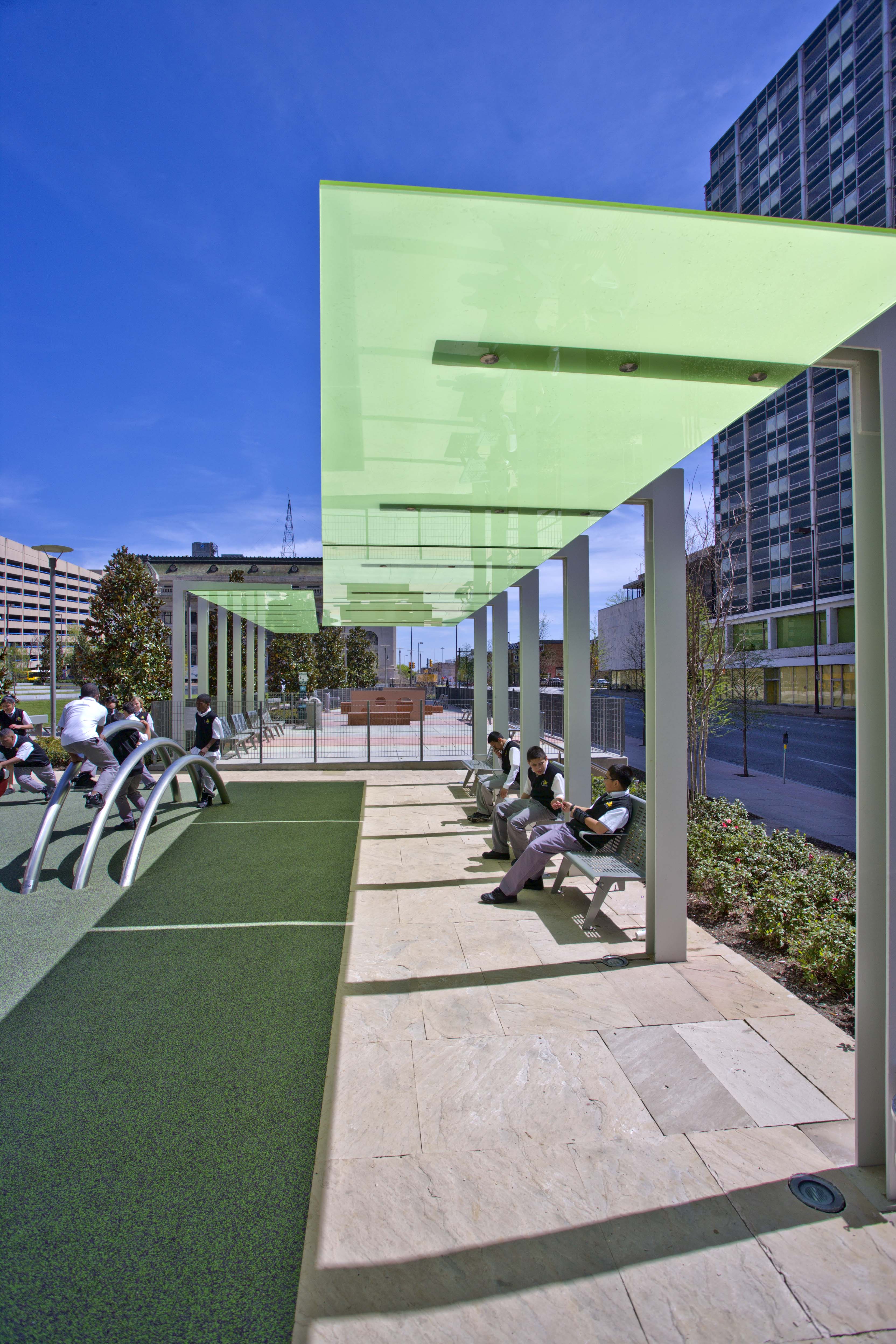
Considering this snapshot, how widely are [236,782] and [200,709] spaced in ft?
8.20

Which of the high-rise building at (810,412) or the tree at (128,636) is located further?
the high-rise building at (810,412)

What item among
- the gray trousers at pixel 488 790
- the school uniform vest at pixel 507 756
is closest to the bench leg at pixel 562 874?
the gray trousers at pixel 488 790

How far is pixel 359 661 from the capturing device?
43094 millimetres

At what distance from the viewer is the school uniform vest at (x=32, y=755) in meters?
10.2

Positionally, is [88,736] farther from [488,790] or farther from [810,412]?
[810,412]

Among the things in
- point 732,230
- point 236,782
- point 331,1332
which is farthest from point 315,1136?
point 236,782

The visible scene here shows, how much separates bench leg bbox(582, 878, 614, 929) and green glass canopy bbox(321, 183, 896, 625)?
3107 millimetres

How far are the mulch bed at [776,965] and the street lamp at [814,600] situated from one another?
110 ft

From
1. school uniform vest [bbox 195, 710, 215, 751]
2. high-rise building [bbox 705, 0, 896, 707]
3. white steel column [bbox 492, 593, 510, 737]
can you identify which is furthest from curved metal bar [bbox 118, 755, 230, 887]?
high-rise building [bbox 705, 0, 896, 707]

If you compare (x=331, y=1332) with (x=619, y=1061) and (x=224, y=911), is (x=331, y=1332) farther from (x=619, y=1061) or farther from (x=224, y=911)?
(x=224, y=911)

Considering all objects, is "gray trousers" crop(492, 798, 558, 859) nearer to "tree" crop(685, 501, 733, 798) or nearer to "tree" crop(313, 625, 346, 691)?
"tree" crop(685, 501, 733, 798)

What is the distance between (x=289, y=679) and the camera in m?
33.2

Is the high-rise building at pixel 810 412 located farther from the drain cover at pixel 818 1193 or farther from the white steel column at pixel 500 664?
the drain cover at pixel 818 1193

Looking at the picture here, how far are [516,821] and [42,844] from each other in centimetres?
442
